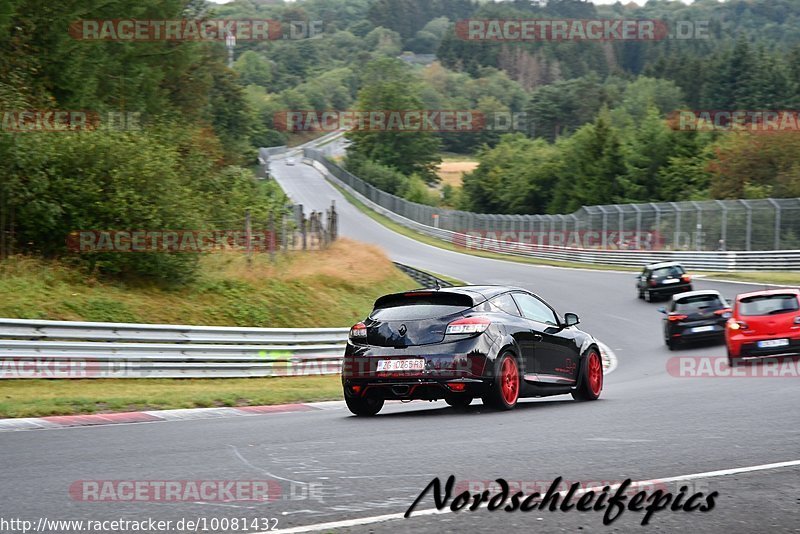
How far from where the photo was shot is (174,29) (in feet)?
119

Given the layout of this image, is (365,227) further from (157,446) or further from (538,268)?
(157,446)

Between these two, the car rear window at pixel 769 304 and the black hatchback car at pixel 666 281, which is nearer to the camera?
the car rear window at pixel 769 304

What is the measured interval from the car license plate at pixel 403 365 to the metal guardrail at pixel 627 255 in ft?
119

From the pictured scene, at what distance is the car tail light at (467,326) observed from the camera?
11.4m

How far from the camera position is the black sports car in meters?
11.3

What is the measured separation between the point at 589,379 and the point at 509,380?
1948 millimetres

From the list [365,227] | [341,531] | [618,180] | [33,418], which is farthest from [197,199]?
[618,180]

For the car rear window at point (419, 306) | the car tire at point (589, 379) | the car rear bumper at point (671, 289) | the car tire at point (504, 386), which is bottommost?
the car rear bumper at point (671, 289)

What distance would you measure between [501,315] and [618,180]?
276ft
